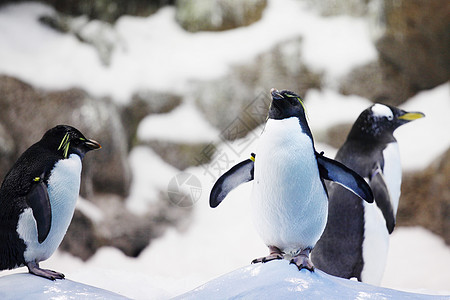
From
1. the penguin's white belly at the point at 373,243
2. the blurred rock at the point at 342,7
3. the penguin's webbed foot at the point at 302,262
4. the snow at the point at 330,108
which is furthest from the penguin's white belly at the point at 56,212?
the blurred rock at the point at 342,7

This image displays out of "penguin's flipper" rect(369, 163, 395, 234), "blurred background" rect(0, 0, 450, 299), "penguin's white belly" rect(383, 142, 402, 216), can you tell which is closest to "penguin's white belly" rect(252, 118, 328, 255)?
"penguin's flipper" rect(369, 163, 395, 234)

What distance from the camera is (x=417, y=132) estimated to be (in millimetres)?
3688

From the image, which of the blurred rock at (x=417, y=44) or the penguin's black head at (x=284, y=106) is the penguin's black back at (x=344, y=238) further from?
the blurred rock at (x=417, y=44)

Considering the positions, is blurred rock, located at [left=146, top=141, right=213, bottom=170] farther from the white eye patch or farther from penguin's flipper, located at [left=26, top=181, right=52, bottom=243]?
penguin's flipper, located at [left=26, top=181, right=52, bottom=243]

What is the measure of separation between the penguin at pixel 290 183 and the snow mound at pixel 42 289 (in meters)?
0.54

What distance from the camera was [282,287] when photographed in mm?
1460

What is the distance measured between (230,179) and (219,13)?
2.67m

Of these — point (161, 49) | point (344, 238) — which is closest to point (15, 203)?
point (344, 238)

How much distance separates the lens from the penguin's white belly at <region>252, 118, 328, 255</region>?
162 centimetres

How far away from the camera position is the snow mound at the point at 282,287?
1.46 m

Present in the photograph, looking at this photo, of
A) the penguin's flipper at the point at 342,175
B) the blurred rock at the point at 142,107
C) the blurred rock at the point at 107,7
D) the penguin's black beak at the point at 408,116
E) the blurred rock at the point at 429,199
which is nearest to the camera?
the penguin's flipper at the point at 342,175

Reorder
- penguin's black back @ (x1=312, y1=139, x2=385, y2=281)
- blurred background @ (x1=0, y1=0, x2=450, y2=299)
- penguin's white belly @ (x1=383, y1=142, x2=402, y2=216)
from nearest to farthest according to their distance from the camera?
penguin's black back @ (x1=312, y1=139, x2=385, y2=281) < penguin's white belly @ (x1=383, y1=142, x2=402, y2=216) < blurred background @ (x1=0, y1=0, x2=450, y2=299)

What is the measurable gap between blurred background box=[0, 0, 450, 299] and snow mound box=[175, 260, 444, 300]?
66.3 inches

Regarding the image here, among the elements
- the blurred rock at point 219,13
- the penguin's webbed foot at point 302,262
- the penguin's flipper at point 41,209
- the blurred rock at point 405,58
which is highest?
the blurred rock at point 219,13
